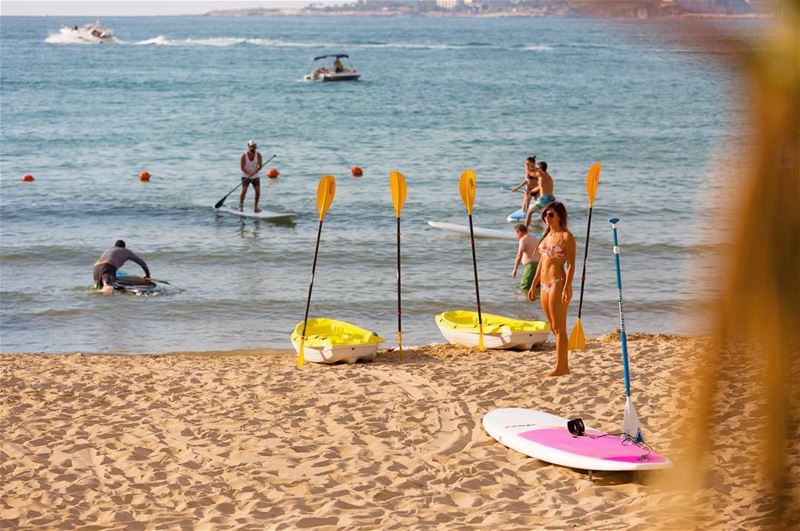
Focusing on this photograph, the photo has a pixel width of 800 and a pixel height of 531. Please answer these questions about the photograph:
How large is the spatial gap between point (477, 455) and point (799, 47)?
6.77 metres

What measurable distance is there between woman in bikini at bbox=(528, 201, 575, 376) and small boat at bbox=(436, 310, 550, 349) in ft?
5.39

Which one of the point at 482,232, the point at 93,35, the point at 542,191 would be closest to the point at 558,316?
the point at 542,191

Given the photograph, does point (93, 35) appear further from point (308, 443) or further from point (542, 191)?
point (308, 443)

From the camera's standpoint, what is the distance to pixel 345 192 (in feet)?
85.8

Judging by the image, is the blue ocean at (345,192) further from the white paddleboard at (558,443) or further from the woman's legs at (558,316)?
the woman's legs at (558,316)

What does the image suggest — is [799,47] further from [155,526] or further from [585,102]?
[585,102]

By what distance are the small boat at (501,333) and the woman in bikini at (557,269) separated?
164 cm

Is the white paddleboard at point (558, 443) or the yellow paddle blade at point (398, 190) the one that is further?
the yellow paddle blade at point (398, 190)

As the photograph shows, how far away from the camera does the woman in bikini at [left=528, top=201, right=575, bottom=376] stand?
28.5 feet

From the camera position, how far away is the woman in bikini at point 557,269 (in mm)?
8680

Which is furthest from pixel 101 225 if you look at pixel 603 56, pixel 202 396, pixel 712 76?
pixel 603 56

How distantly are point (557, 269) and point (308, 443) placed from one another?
2.62m

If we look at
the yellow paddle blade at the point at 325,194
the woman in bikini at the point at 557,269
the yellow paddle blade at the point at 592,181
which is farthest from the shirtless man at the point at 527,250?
the woman in bikini at the point at 557,269

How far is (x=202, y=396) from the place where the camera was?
29.8ft
